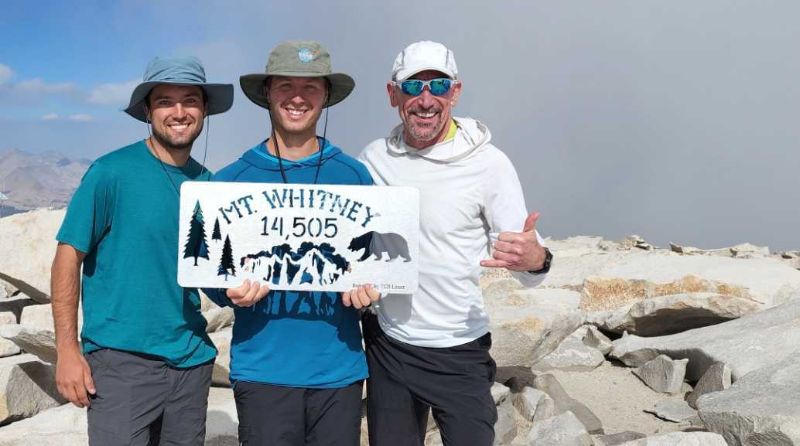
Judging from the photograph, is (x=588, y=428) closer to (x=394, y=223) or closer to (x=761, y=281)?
(x=394, y=223)

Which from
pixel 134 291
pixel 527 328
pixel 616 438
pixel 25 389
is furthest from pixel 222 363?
pixel 616 438

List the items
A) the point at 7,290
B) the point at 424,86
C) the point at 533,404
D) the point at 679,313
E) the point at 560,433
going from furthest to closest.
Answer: the point at 7,290 < the point at 679,313 < the point at 533,404 < the point at 560,433 < the point at 424,86

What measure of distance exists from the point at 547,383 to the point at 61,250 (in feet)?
16.9

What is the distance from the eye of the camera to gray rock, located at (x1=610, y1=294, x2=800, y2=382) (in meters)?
6.97

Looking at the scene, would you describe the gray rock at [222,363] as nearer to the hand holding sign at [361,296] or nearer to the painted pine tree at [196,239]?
the painted pine tree at [196,239]

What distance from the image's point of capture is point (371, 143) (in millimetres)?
3826

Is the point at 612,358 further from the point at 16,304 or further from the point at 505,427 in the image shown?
the point at 16,304

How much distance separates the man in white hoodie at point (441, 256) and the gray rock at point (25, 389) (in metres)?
4.03

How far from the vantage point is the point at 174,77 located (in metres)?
3.40

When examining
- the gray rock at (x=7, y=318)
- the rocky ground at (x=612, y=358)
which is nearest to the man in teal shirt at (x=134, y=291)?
the rocky ground at (x=612, y=358)

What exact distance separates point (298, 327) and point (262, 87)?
1.30m

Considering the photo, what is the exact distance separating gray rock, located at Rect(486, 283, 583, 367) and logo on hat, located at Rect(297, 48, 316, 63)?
377cm

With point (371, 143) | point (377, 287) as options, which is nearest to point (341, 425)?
point (377, 287)

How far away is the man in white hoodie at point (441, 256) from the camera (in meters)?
3.47
